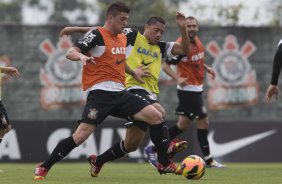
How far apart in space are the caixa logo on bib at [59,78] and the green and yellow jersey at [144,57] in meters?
13.5

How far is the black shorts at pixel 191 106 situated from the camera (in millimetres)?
15297

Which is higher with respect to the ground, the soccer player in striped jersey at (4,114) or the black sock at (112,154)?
the soccer player in striped jersey at (4,114)

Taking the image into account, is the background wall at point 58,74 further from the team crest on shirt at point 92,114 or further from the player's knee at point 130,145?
the team crest on shirt at point 92,114

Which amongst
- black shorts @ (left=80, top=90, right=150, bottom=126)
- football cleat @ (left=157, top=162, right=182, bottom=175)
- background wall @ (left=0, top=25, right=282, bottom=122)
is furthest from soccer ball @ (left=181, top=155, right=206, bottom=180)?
background wall @ (left=0, top=25, right=282, bottom=122)

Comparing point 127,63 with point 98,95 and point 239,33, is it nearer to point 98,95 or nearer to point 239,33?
point 98,95

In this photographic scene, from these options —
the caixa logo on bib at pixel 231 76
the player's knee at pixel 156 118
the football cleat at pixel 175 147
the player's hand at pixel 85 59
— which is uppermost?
the player's hand at pixel 85 59

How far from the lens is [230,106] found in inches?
1054

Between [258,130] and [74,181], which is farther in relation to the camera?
[258,130]

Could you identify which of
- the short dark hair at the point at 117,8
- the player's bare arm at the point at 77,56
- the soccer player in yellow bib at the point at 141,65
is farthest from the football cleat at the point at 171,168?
the short dark hair at the point at 117,8

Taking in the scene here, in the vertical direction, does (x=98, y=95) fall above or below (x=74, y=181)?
above

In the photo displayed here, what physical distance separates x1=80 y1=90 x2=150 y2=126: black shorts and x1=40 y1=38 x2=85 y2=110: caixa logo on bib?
14976 millimetres

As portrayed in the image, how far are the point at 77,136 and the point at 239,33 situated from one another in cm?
1671

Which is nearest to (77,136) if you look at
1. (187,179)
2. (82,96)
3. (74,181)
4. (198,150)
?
(74,181)

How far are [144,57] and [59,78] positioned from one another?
13.9m
